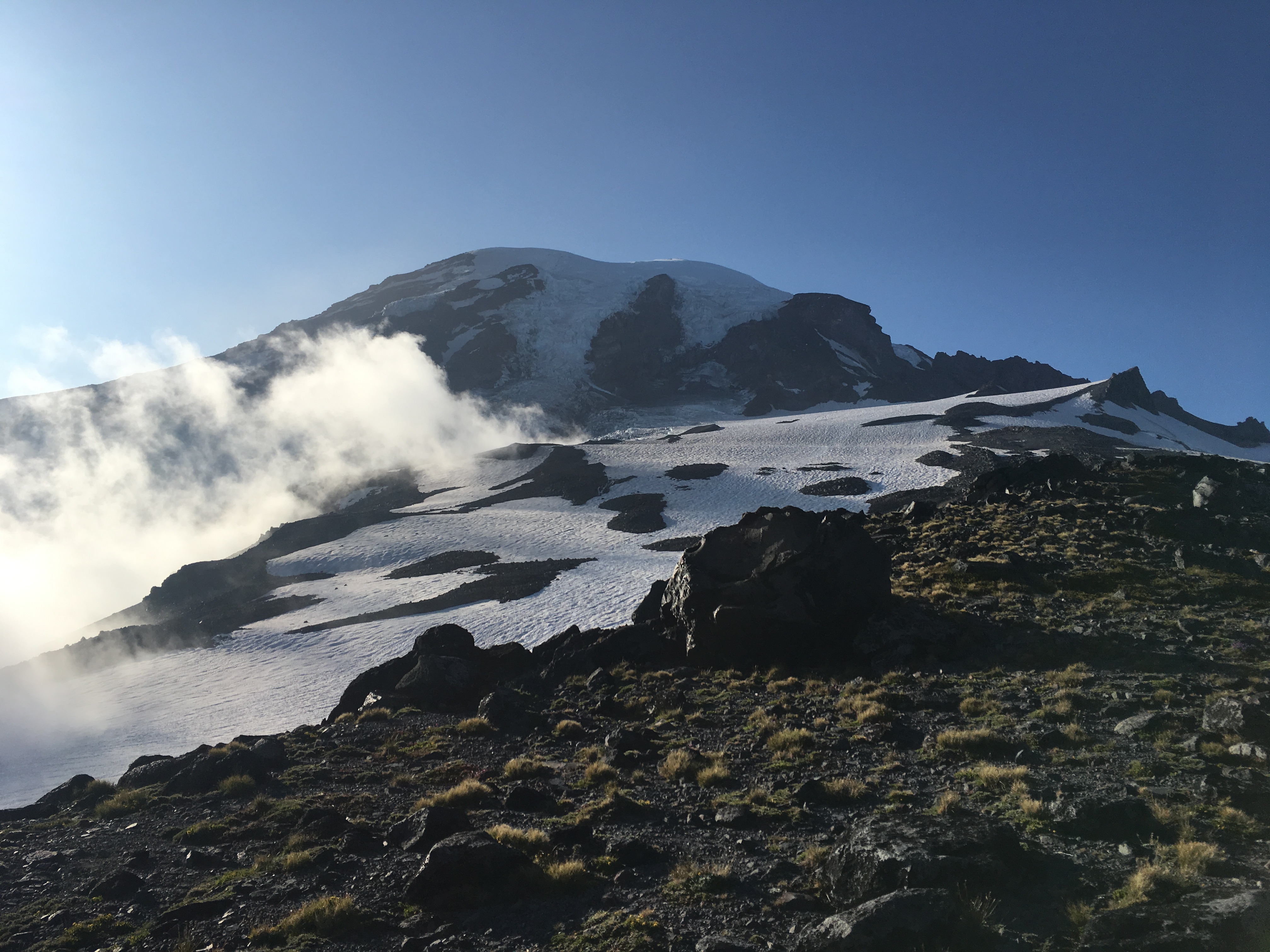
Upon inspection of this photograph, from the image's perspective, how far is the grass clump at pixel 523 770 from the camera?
12.8m

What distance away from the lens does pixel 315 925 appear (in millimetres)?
7816

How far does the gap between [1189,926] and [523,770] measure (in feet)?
33.4

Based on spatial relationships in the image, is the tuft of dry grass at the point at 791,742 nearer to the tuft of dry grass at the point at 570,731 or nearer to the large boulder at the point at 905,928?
the tuft of dry grass at the point at 570,731

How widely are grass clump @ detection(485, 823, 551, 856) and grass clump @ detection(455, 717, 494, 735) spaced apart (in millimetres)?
7414

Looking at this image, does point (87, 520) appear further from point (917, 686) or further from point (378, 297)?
point (917, 686)

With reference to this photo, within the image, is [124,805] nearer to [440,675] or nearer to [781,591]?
[440,675]

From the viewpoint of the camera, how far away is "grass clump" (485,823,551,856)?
9016mm

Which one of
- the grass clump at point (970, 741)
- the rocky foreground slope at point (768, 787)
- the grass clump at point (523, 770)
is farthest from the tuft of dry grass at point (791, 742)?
the grass clump at point (523, 770)

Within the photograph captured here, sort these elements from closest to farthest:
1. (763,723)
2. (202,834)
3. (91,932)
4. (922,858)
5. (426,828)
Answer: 1. (922,858)
2. (91,932)
3. (426,828)
4. (202,834)
5. (763,723)

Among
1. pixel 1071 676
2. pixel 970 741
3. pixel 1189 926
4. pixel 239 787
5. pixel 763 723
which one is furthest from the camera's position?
pixel 239 787

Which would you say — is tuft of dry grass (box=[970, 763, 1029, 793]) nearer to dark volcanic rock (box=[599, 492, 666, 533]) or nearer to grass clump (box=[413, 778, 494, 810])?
grass clump (box=[413, 778, 494, 810])

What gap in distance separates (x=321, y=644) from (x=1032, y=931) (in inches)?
1370

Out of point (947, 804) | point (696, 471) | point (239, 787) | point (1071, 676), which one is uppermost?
point (696, 471)

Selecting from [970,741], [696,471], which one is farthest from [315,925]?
[696,471]
